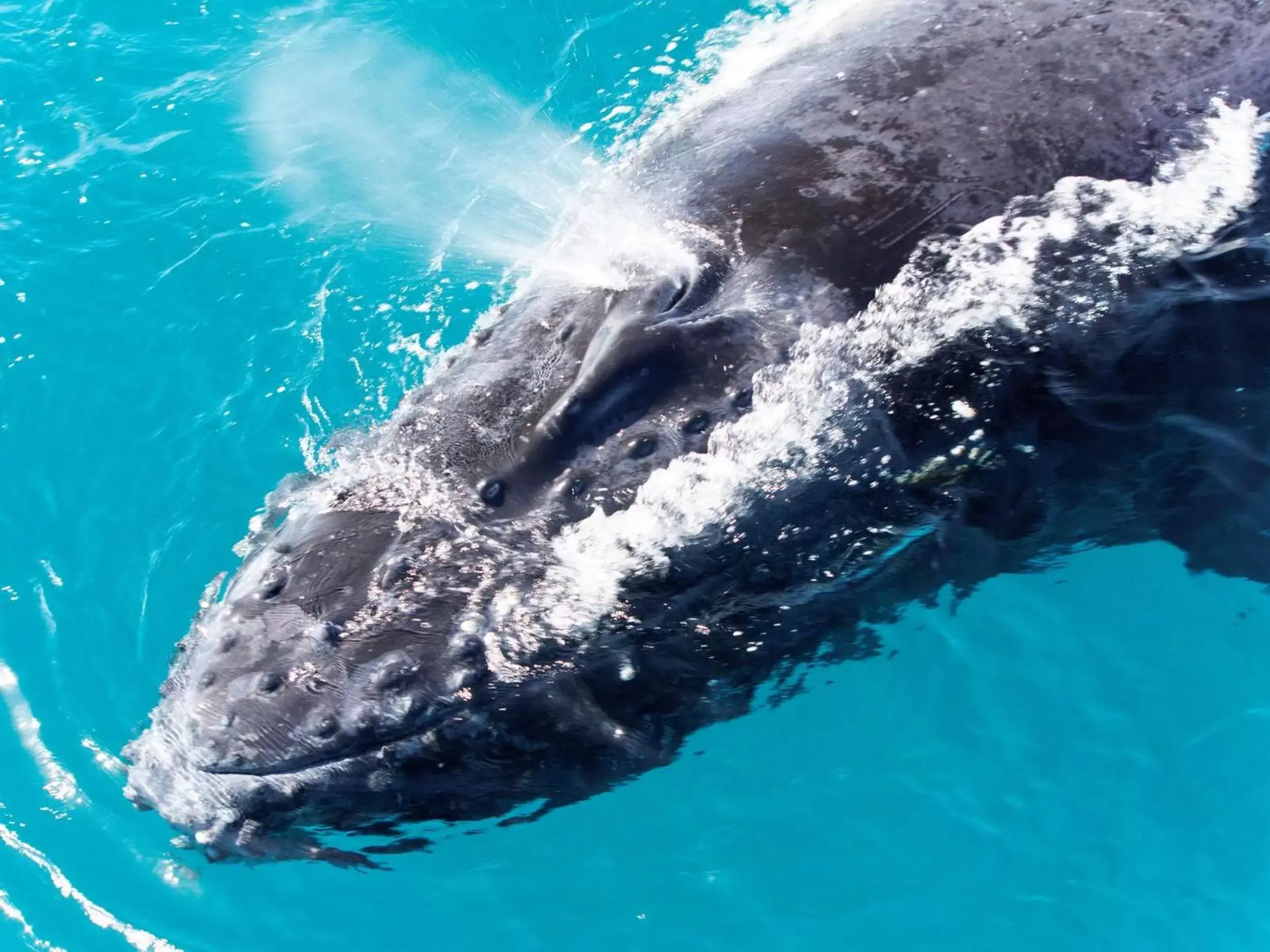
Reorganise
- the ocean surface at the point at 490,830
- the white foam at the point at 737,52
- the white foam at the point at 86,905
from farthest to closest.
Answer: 1. the white foam at the point at 86,905
2. the ocean surface at the point at 490,830
3. the white foam at the point at 737,52

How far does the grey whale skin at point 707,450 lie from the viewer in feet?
17.9

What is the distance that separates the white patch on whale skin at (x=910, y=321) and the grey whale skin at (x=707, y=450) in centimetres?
7

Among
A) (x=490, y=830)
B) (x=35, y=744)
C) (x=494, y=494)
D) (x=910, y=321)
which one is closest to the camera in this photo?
(x=494, y=494)

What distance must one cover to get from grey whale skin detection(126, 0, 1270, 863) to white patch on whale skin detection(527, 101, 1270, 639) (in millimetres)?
65

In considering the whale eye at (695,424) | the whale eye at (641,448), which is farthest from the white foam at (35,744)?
the whale eye at (695,424)

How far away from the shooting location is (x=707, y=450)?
570 cm

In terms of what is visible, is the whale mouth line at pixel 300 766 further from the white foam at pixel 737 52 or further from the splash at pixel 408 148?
the splash at pixel 408 148

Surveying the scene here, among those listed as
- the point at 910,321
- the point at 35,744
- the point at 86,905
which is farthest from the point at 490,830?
the point at 35,744

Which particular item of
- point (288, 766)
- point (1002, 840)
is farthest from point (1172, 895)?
point (288, 766)

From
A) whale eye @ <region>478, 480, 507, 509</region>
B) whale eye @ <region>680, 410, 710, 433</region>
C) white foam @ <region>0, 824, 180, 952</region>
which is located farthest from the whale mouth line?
white foam @ <region>0, 824, 180, 952</region>

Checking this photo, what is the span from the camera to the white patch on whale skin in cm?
565

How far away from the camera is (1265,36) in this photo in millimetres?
6336

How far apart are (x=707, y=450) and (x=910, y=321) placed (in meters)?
1.37

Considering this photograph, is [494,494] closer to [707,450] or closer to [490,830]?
[707,450]
